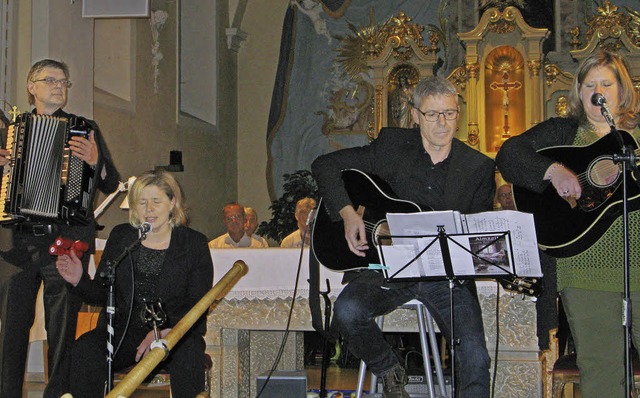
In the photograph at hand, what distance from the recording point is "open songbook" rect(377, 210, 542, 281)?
3.29m

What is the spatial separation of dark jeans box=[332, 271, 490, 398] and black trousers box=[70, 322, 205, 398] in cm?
66

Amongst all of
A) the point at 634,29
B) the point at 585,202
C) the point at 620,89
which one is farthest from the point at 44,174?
the point at 634,29

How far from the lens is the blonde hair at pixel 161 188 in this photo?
163 inches

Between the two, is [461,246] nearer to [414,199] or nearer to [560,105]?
[414,199]

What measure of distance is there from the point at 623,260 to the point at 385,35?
8.09 m

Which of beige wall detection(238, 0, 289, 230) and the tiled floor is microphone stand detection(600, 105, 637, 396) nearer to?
the tiled floor

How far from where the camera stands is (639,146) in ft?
10.7

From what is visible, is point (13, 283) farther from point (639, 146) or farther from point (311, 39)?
point (311, 39)

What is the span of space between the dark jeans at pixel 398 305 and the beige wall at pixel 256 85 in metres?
8.58

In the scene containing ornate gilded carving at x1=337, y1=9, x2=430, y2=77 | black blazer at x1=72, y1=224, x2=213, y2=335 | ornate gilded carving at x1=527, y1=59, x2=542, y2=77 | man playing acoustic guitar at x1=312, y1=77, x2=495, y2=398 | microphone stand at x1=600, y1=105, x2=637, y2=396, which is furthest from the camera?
ornate gilded carving at x1=337, y1=9, x2=430, y2=77

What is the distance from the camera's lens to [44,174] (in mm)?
4188

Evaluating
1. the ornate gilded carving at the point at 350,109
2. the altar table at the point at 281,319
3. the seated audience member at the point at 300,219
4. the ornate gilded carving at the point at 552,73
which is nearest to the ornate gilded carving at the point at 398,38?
the ornate gilded carving at the point at 350,109

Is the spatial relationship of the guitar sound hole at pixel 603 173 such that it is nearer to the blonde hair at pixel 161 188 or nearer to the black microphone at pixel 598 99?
the black microphone at pixel 598 99

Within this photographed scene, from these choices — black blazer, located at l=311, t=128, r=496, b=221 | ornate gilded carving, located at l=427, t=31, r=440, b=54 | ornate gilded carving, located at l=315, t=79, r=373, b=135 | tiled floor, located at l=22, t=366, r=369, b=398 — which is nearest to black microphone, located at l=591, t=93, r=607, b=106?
black blazer, located at l=311, t=128, r=496, b=221
